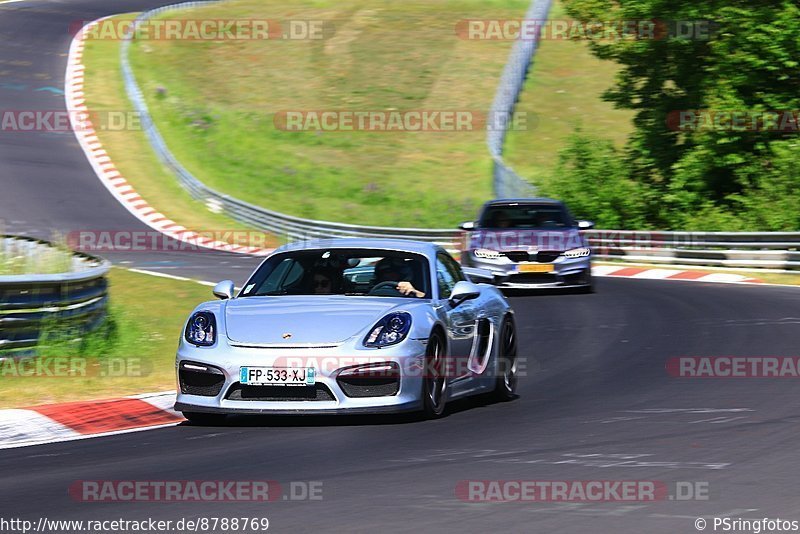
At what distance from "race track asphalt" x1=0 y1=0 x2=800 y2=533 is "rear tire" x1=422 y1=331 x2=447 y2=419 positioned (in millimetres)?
109

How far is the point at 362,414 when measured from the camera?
967 cm

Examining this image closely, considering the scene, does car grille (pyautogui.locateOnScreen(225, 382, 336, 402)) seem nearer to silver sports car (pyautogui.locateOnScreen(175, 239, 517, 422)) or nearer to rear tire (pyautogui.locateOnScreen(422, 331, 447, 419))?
silver sports car (pyautogui.locateOnScreen(175, 239, 517, 422))

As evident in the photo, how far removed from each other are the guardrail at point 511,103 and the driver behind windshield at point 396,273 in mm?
22360

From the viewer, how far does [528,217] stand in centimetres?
2231

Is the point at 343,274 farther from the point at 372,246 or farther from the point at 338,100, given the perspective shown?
the point at 338,100

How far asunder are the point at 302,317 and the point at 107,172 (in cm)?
3057

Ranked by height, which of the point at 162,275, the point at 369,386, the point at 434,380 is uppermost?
the point at 369,386

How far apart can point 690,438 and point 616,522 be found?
264cm

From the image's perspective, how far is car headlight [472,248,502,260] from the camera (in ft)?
70.8

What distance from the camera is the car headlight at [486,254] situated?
→ 21578mm
